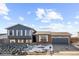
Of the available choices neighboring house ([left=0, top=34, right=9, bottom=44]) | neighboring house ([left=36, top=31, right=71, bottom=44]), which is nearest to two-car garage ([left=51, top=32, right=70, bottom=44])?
neighboring house ([left=36, top=31, right=71, bottom=44])

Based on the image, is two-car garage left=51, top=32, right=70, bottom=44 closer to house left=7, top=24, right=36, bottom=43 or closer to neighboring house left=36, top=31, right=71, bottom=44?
neighboring house left=36, top=31, right=71, bottom=44

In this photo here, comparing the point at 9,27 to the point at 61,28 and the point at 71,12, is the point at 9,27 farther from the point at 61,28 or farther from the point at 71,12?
the point at 71,12

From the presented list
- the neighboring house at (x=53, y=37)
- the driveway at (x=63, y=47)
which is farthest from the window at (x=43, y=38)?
the driveway at (x=63, y=47)

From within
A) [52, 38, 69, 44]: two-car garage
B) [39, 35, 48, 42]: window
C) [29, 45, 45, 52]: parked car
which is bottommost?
[29, 45, 45, 52]: parked car

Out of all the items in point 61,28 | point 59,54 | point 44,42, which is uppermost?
point 61,28

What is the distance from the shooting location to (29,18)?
6.44 ft

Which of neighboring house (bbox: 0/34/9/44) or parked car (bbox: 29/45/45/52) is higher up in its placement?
neighboring house (bbox: 0/34/9/44)

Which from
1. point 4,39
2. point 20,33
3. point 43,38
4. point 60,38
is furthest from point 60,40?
point 4,39

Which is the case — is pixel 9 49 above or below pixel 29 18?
below

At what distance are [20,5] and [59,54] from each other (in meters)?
0.63

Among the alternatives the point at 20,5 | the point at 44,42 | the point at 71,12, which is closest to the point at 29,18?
the point at 20,5

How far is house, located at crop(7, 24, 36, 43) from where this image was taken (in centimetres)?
197

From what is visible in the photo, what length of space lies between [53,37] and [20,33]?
343mm

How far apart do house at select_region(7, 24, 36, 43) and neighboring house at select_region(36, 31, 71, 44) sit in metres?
0.08
